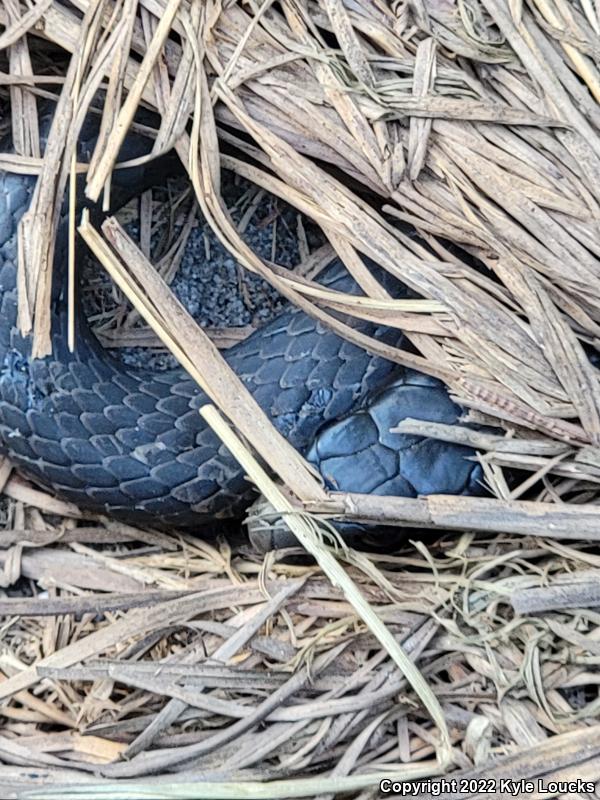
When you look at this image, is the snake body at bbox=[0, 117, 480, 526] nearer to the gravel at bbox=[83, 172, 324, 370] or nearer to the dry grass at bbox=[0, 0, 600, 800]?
the dry grass at bbox=[0, 0, 600, 800]

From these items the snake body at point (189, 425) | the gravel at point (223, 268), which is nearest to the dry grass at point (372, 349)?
the snake body at point (189, 425)

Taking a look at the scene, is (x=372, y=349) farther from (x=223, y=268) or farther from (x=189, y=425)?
(x=223, y=268)

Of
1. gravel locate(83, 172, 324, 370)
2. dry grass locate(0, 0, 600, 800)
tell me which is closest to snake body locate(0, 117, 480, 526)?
dry grass locate(0, 0, 600, 800)

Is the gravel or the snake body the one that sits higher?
the gravel

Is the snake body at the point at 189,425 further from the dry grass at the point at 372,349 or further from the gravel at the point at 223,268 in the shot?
the gravel at the point at 223,268

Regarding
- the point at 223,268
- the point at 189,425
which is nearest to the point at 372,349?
the point at 189,425
